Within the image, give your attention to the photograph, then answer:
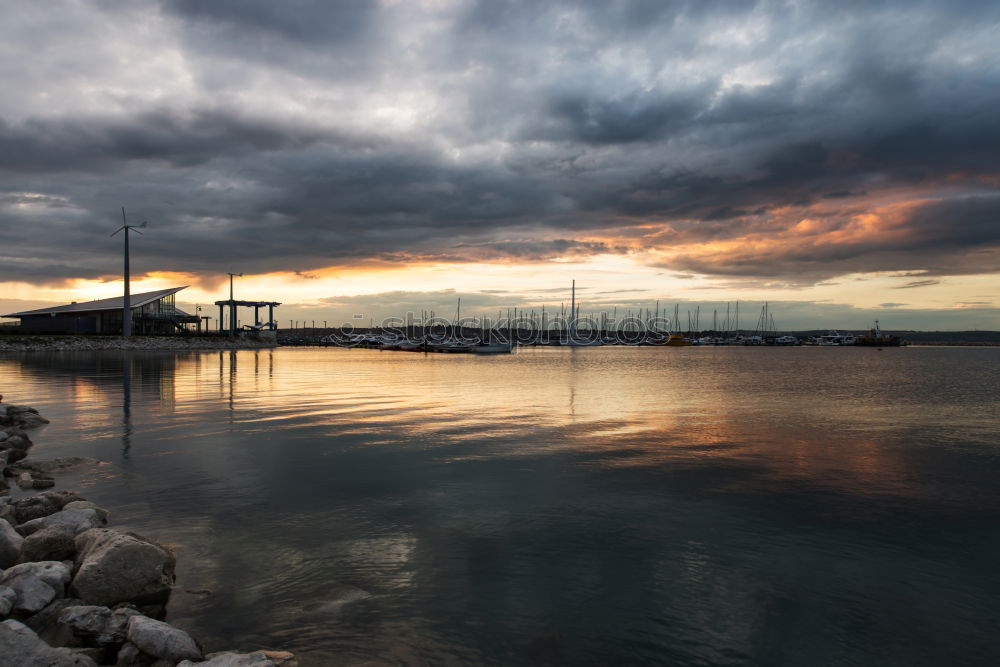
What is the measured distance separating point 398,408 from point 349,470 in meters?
14.2

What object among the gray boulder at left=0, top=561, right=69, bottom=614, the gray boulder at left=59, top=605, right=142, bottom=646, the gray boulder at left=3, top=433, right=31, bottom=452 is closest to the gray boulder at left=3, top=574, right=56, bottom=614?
the gray boulder at left=0, top=561, right=69, bottom=614

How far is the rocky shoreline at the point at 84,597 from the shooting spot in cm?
635

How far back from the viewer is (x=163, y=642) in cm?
655

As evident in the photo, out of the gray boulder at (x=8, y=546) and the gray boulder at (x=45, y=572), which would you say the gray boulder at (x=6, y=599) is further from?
the gray boulder at (x=8, y=546)

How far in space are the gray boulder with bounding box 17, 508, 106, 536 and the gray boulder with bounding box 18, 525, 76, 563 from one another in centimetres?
31

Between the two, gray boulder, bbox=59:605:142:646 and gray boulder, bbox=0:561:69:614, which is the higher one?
gray boulder, bbox=0:561:69:614

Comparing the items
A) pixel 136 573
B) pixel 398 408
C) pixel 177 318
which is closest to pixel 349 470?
pixel 136 573

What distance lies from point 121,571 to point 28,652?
202 centimetres

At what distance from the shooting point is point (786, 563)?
10008mm

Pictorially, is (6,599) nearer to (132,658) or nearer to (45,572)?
(45,572)

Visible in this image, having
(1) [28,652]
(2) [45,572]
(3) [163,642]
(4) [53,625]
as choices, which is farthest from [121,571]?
(3) [163,642]

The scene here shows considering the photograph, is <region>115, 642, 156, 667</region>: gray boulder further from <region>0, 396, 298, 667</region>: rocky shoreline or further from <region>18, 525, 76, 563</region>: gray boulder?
<region>18, 525, 76, 563</region>: gray boulder

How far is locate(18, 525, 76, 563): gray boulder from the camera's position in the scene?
8.96 meters

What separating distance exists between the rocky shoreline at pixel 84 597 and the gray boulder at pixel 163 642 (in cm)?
1
